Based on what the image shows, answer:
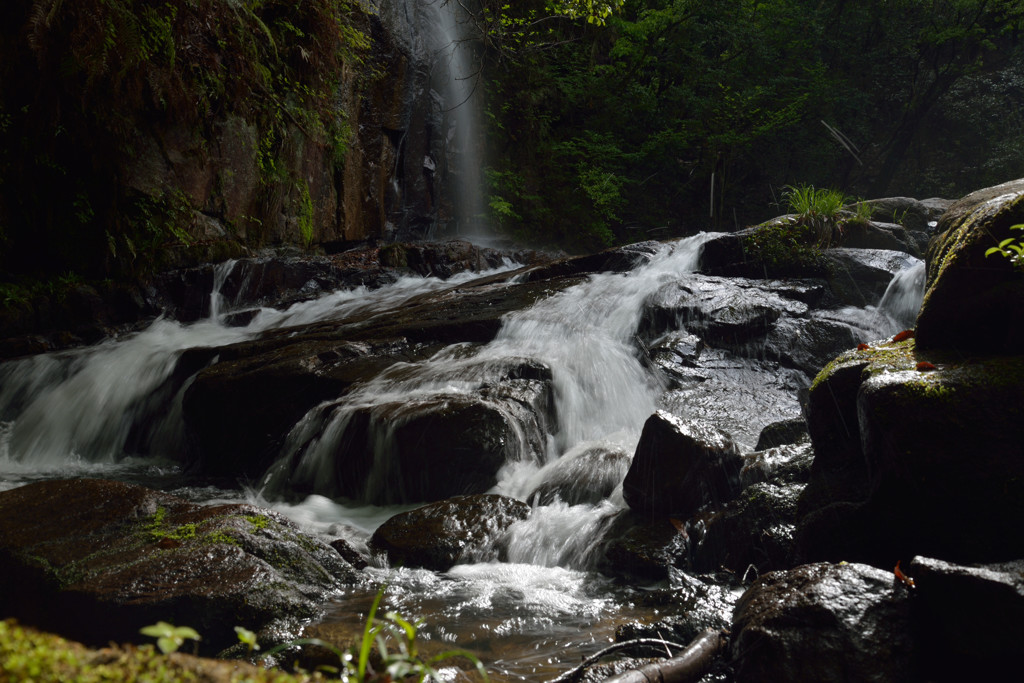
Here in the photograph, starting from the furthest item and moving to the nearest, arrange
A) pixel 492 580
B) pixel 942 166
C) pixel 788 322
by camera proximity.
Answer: pixel 942 166 → pixel 788 322 → pixel 492 580

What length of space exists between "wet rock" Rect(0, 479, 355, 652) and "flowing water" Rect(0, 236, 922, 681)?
32 centimetres

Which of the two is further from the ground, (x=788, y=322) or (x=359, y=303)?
(x=359, y=303)

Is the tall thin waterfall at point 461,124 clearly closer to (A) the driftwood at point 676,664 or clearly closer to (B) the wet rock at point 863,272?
(B) the wet rock at point 863,272

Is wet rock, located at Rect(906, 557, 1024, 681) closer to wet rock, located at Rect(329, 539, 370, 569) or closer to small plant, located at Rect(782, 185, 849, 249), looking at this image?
wet rock, located at Rect(329, 539, 370, 569)

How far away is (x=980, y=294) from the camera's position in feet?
11.0

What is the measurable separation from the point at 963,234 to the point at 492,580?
11.1 ft

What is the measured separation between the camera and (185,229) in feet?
33.4

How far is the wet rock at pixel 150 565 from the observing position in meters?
2.78

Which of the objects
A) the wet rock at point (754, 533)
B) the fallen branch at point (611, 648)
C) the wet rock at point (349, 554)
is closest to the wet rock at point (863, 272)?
the wet rock at point (754, 533)

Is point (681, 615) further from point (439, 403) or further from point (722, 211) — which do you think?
point (722, 211)

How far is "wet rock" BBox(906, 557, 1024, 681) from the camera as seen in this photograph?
205cm

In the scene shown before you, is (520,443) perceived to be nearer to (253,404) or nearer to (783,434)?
(783,434)

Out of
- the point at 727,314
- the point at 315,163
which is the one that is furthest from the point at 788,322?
the point at 315,163

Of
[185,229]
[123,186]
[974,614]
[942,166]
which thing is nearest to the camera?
[974,614]
